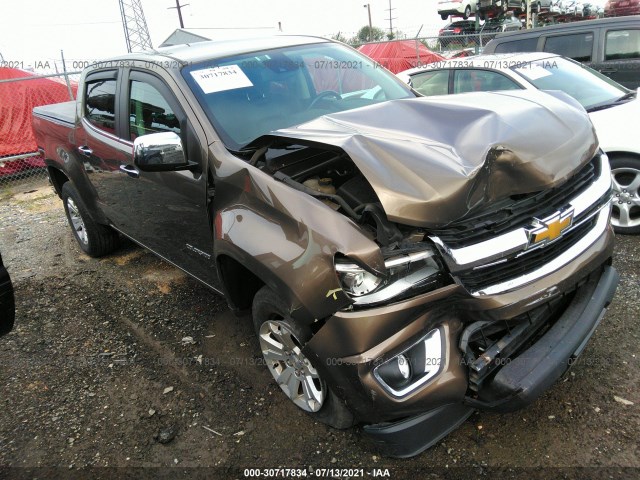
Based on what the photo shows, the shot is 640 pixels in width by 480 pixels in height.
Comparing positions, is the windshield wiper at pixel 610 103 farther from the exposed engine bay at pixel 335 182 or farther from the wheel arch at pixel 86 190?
the wheel arch at pixel 86 190

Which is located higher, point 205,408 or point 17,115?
point 17,115

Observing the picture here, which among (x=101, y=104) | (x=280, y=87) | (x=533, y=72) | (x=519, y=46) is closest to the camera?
(x=280, y=87)

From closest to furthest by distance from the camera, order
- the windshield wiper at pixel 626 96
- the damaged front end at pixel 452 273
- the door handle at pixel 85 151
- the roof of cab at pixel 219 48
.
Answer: the damaged front end at pixel 452 273 < the roof of cab at pixel 219 48 < the door handle at pixel 85 151 < the windshield wiper at pixel 626 96

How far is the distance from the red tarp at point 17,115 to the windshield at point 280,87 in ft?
24.7

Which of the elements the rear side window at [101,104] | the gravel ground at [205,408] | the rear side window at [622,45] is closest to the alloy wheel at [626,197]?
the gravel ground at [205,408]

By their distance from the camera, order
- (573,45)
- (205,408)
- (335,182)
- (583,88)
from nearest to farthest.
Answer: (335,182) → (205,408) → (583,88) → (573,45)

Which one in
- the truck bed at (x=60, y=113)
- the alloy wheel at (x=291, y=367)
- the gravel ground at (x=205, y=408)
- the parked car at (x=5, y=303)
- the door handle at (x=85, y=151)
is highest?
the truck bed at (x=60, y=113)

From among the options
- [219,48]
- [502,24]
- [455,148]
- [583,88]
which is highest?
[502,24]

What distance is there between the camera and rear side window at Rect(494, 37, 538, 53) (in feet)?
23.3

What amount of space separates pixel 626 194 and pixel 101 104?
4450 millimetres

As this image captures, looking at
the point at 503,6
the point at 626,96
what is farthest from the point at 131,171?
the point at 503,6

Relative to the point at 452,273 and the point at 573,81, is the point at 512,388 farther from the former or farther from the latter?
the point at 573,81

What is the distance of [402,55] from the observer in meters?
13.4

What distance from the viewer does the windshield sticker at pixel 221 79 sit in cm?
293
